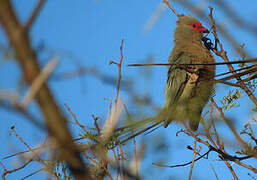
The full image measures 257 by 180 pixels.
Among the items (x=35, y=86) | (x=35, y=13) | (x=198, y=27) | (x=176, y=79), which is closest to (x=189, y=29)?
(x=198, y=27)

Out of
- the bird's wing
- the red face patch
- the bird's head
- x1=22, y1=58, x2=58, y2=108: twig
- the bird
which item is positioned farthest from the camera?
the red face patch

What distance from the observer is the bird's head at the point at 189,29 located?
3970 millimetres

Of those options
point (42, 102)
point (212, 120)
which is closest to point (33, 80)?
point (42, 102)

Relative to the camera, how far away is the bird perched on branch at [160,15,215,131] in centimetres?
318

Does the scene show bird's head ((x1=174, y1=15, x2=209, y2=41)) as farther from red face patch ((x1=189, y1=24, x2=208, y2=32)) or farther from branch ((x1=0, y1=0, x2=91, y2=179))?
branch ((x1=0, y1=0, x2=91, y2=179))

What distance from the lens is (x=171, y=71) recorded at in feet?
12.0

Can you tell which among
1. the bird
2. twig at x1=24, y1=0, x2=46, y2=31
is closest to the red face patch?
the bird

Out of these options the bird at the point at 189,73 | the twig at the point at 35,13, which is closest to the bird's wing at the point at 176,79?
the bird at the point at 189,73

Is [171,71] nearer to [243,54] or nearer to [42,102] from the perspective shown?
[243,54]

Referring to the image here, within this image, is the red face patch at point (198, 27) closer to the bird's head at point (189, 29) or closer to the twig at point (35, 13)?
the bird's head at point (189, 29)

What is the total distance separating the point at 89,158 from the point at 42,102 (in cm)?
134

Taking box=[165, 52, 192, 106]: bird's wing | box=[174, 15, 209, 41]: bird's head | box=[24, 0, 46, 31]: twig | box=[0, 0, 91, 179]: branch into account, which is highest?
box=[174, 15, 209, 41]: bird's head

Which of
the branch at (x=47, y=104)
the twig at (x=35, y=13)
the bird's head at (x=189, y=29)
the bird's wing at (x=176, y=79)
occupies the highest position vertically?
the bird's head at (x=189, y=29)

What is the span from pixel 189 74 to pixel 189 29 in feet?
3.99
